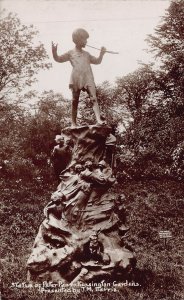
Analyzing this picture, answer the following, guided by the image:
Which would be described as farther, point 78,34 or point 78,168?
point 78,34

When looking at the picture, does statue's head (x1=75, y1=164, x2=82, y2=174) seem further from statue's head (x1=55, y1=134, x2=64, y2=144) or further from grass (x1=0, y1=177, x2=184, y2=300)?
grass (x1=0, y1=177, x2=184, y2=300)

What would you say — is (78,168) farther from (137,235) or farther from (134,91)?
(134,91)

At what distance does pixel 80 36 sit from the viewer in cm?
998

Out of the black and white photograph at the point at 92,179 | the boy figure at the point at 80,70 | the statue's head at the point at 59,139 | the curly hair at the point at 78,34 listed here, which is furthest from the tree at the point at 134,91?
the statue's head at the point at 59,139

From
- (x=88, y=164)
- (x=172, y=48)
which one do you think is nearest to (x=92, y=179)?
(x=88, y=164)

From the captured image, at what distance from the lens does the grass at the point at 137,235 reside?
29.0 ft

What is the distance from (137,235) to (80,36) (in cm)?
872

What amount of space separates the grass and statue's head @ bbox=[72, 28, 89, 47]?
5.21 meters

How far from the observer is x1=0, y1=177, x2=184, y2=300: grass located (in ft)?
29.0

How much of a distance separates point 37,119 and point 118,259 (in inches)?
689

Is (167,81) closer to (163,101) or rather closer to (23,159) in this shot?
(163,101)

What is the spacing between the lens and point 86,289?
28.0ft

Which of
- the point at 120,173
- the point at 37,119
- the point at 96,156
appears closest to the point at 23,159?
the point at 37,119

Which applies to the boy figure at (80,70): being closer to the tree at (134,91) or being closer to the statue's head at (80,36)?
the statue's head at (80,36)
